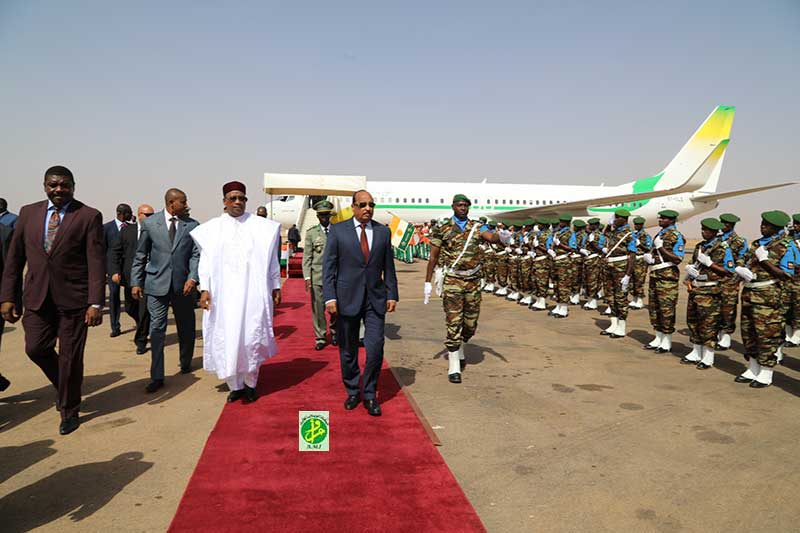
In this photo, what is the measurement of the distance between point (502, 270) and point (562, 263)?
3333 millimetres

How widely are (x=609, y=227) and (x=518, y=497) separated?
843 centimetres

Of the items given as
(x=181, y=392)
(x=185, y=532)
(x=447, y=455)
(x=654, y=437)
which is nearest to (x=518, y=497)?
(x=447, y=455)

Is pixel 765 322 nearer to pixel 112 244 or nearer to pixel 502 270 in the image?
pixel 502 270

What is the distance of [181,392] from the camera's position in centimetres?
535

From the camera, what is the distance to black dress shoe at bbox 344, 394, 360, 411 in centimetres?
480

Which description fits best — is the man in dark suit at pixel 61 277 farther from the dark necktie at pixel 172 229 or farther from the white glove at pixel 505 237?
the white glove at pixel 505 237

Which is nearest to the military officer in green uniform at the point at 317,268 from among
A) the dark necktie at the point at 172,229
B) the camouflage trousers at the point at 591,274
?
the dark necktie at the point at 172,229

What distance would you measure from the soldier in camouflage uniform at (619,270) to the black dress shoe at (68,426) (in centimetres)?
830

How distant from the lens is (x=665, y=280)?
7.57 metres

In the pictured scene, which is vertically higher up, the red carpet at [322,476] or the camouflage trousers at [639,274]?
the camouflage trousers at [639,274]

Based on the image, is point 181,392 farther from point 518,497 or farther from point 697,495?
point 697,495

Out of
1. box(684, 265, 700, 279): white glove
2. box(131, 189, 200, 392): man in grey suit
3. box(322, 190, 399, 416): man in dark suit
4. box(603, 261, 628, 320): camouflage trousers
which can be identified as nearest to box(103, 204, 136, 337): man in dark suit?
box(131, 189, 200, 392): man in grey suit

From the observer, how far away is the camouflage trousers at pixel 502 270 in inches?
557

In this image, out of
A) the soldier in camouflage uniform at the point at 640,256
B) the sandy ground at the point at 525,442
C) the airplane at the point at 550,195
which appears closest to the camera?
the sandy ground at the point at 525,442
